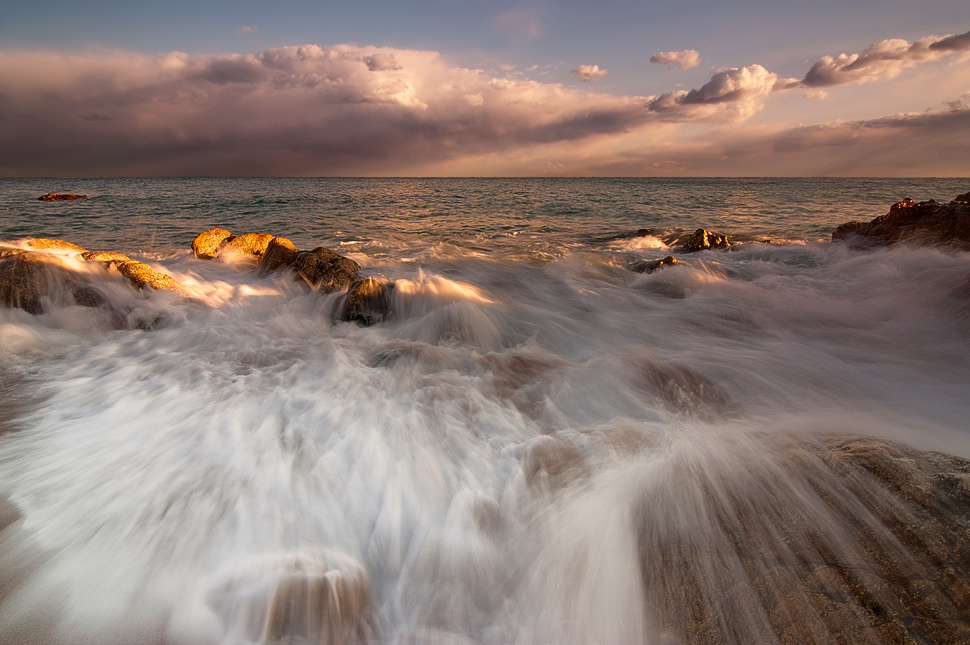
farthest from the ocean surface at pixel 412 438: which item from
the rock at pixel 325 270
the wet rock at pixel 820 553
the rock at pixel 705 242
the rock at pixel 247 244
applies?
the rock at pixel 705 242

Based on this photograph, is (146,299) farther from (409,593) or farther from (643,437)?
(643,437)

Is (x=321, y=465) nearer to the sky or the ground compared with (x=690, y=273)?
nearer to the ground

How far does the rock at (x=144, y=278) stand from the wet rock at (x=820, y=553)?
21.8 ft

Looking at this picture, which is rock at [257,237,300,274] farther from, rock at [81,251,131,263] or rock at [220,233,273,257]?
rock at [81,251,131,263]

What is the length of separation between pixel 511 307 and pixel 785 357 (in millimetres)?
3445

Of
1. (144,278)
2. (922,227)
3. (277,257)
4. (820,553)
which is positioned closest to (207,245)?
(277,257)

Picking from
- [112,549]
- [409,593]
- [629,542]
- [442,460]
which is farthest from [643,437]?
[112,549]

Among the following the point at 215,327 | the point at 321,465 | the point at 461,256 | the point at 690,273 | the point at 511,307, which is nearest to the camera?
the point at 321,465

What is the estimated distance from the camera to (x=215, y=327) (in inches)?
198

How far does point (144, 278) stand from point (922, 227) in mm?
13568

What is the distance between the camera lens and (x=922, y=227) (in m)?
7.97

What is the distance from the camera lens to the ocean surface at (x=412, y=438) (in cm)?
176

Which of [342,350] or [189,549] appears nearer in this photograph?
[189,549]

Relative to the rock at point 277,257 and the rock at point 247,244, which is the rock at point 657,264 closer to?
the rock at point 277,257
